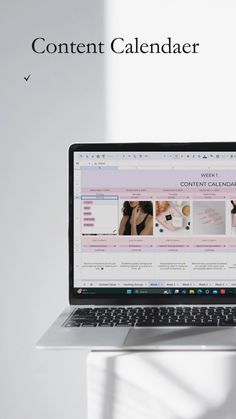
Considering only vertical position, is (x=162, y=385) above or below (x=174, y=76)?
below

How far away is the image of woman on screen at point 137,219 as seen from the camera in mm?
1431

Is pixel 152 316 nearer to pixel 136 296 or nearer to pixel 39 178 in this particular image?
pixel 136 296

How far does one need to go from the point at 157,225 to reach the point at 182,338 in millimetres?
316

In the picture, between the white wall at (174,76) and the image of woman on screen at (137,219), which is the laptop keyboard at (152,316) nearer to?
the image of woman on screen at (137,219)

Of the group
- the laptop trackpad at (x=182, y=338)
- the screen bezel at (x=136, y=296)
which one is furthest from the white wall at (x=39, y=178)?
the laptop trackpad at (x=182, y=338)

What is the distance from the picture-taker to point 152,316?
133cm

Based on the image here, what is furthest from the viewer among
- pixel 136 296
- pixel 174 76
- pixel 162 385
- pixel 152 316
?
pixel 174 76

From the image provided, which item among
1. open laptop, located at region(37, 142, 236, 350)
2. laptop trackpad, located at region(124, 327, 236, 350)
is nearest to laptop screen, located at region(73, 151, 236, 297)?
open laptop, located at region(37, 142, 236, 350)

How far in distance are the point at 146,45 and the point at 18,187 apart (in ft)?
1.45

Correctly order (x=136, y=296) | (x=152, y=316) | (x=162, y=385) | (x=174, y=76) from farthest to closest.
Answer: (x=174, y=76)
(x=136, y=296)
(x=152, y=316)
(x=162, y=385)

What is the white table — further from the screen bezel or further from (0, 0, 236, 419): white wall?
(0, 0, 236, 419): white wall

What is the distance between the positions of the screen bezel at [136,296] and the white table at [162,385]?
30 cm

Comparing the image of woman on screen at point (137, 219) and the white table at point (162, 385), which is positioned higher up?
the image of woman on screen at point (137, 219)

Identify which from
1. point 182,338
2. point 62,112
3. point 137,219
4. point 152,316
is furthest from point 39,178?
point 182,338
